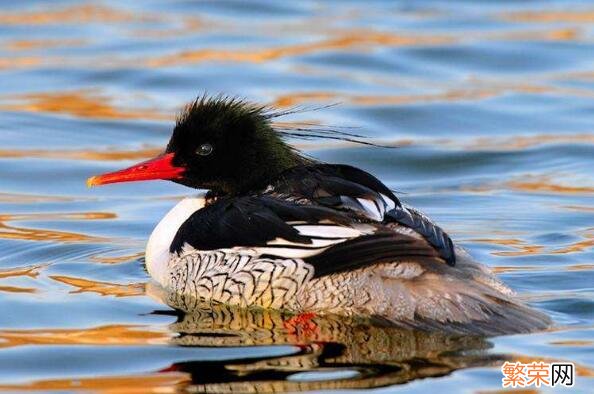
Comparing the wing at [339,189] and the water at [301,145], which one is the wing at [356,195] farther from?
the water at [301,145]

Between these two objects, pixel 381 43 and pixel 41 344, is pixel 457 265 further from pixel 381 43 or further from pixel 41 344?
pixel 381 43

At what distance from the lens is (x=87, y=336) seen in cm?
730

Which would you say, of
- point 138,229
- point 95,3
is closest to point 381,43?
point 95,3

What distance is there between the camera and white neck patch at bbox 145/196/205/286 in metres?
8.12

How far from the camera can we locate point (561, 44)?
15.6 meters

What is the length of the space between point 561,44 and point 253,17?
345 centimetres

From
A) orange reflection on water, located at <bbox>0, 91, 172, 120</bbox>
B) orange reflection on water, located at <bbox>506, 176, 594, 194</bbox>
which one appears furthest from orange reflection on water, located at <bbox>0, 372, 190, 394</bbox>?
orange reflection on water, located at <bbox>0, 91, 172, 120</bbox>

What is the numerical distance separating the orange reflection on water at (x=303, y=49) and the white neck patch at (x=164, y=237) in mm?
6668

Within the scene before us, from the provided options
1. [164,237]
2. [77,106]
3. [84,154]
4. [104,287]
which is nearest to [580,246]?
[164,237]

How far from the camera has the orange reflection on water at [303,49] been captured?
49.5ft

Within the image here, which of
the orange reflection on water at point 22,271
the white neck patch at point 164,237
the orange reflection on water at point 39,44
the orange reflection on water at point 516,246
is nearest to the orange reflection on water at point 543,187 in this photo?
the orange reflection on water at point 516,246

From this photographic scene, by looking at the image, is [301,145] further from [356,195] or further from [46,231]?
[356,195]

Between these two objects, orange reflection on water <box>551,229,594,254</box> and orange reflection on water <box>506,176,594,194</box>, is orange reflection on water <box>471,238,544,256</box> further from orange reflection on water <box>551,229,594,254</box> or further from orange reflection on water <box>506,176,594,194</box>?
orange reflection on water <box>506,176,594,194</box>

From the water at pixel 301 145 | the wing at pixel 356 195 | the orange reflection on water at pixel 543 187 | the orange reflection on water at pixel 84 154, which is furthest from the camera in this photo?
the orange reflection on water at pixel 84 154
